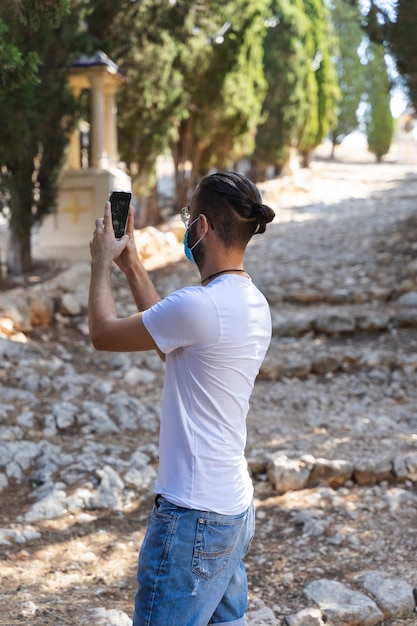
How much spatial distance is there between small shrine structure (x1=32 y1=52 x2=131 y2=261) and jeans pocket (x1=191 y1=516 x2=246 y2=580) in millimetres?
10306

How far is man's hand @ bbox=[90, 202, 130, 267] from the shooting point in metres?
2.18

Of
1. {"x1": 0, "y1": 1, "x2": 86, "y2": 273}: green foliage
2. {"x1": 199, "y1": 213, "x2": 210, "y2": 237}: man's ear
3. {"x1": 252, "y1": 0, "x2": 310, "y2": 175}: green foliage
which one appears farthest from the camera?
{"x1": 252, "y1": 0, "x2": 310, "y2": 175}: green foliage

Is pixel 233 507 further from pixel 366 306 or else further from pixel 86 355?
pixel 366 306

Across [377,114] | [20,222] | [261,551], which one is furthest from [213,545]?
[377,114]

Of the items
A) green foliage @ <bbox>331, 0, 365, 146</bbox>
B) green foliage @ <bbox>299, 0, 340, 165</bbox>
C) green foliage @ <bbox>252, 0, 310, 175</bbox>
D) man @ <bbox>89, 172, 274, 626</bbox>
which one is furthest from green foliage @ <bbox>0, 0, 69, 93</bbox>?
green foliage @ <bbox>331, 0, 365, 146</bbox>

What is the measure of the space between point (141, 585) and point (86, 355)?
5.72m

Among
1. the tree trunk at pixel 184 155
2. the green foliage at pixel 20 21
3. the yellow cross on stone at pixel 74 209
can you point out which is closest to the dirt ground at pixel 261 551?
the green foliage at pixel 20 21

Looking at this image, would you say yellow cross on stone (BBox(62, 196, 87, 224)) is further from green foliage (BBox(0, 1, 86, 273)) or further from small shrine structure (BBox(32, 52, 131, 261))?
green foliage (BBox(0, 1, 86, 273))

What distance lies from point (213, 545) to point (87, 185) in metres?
10.7

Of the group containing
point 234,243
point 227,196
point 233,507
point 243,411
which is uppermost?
point 227,196

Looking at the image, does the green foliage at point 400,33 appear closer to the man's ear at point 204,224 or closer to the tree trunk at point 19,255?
the tree trunk at point 19,255

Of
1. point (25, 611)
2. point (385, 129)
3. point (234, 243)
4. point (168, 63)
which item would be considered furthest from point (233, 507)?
point (385, 129)

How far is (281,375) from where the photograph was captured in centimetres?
739

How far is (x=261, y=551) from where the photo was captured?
4262mm
